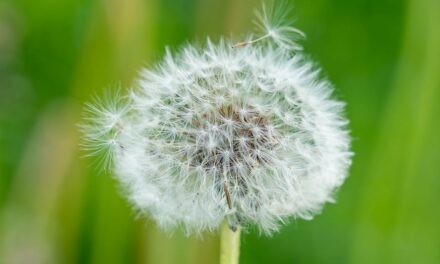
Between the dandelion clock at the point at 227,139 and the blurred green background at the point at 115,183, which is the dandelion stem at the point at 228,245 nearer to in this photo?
the dandelion clock at the point at 227,139

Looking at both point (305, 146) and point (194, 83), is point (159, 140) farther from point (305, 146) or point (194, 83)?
point (305, 146)

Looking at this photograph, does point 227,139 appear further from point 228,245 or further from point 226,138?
point 228,245

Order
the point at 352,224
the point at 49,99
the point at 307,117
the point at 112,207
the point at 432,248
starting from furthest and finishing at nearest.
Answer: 1. the point at 49,99
2. the point at 352,224
3. the point at 432,248
4. the point at 112,207
5. the point at 307,117

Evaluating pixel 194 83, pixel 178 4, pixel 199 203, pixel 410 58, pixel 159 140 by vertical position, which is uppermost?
pixel 178 4

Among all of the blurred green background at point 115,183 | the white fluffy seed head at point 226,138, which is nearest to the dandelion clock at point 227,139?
the white fluffy seed head at point 226,138

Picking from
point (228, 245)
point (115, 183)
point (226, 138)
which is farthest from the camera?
point (115, 183)

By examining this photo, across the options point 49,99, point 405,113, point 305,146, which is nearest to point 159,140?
point 305,146

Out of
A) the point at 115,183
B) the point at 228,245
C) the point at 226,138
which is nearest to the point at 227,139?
the point at 226,138
